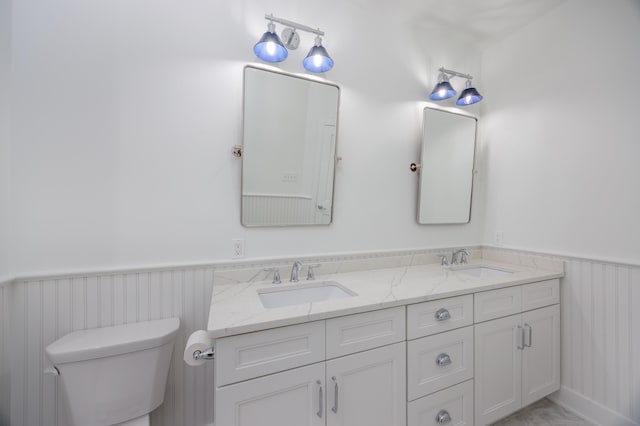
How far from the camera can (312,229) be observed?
5.42 ft

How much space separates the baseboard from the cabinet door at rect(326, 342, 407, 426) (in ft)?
4.53

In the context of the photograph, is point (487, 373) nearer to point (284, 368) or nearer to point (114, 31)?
point (284, 368)

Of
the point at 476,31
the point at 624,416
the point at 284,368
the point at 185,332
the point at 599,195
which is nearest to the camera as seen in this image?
the point at 284,368

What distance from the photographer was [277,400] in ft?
3.21

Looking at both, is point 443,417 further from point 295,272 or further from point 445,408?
point 295,272

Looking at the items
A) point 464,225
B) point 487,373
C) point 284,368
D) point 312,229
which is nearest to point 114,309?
point 284,368

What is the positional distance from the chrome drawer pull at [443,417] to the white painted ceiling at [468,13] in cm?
Answer: 248

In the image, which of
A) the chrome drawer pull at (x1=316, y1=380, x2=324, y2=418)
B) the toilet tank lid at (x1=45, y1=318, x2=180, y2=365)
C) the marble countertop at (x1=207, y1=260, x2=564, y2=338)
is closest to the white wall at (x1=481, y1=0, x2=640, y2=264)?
the marble countertop at (x1=207, y1=260, x2=564, y2=338)

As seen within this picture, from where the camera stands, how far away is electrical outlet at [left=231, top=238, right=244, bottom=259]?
1456 millimetres

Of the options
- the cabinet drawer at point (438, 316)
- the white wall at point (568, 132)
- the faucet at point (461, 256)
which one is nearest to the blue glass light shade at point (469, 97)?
the white wall at point (568, 132)

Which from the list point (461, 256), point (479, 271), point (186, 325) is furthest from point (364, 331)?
point (479, 271)

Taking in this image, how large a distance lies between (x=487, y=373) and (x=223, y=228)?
1696 millimetres

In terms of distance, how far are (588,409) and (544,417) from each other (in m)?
0.27

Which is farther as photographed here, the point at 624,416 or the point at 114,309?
the point at 624,416
